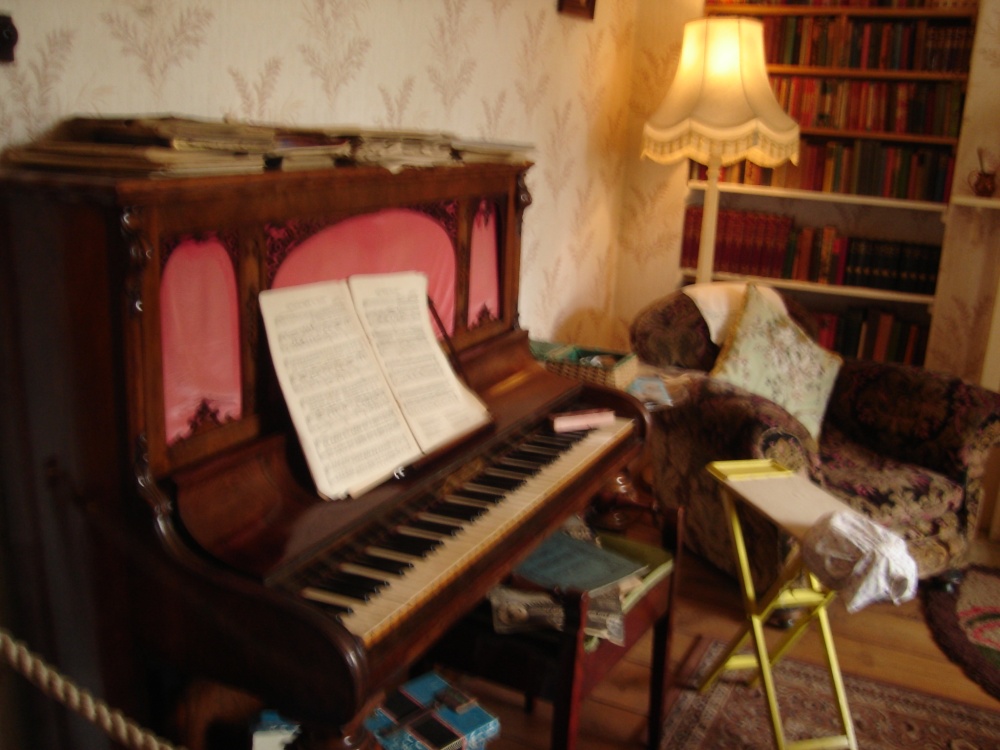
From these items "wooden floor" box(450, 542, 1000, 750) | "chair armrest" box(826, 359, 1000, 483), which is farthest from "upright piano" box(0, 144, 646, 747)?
"chair armrest" box(826, 359, 1000, 483)

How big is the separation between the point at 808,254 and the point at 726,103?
35.5 inches

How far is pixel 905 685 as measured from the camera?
8.25ft

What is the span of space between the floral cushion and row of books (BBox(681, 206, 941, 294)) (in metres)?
0.77

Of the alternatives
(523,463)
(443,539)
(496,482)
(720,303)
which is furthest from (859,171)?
(443,539)

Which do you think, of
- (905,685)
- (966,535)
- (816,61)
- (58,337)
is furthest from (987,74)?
(58,337)

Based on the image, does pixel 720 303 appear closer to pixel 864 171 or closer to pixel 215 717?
pixel 864 171

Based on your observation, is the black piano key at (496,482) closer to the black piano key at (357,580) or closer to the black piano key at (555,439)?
the black piano key at (555,439)

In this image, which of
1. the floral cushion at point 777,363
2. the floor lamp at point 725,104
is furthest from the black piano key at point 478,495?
the floor lamp at point 725,104

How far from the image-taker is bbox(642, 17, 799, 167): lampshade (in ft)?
10.6

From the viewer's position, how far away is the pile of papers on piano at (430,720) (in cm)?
177

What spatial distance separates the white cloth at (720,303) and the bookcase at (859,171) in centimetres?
69

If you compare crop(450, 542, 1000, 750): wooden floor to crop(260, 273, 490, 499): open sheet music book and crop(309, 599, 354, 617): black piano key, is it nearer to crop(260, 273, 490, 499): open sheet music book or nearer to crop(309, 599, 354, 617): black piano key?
crop(260, 273, 490, 499): open sheet music book

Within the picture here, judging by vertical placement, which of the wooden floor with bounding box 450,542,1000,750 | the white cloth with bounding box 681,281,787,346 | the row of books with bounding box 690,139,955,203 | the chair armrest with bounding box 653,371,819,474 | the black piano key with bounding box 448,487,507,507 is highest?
the row of books with bounding box 690,139,955,203

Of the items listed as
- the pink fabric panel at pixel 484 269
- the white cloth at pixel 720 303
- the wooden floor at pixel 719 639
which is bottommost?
the wooden floor at pixel 719 639
